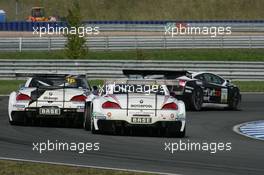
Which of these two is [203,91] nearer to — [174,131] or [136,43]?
[174,131]

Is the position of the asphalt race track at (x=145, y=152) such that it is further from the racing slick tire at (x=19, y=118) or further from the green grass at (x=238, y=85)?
the green grass at (x=238, y=85)

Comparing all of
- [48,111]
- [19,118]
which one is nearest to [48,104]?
[48,111]

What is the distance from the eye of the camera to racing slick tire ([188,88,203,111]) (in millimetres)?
22828

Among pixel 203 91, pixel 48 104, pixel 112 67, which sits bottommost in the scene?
pixel 48 104

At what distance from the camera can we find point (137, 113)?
48.7 ft

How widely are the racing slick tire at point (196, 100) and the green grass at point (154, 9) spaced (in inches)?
2083

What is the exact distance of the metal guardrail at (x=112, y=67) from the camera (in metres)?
34.7

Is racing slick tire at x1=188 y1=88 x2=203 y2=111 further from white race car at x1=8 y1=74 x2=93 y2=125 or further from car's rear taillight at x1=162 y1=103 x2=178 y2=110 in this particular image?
car's rear taillight at x1=162 y1=103 x2=178 y2=110

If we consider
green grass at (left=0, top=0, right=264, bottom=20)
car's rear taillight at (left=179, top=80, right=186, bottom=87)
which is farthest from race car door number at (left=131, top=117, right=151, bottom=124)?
green grass at (left=0, top=0, right=264, bottom=20)

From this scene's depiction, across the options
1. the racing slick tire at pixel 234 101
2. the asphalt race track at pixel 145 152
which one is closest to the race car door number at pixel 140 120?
the asphalt race track at pixel 145 152

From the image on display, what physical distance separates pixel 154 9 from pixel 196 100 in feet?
181

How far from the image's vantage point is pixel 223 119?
20578mm

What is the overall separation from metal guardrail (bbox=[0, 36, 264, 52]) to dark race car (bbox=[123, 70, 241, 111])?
71.0 ft

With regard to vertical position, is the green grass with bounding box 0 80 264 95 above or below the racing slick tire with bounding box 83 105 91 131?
above
